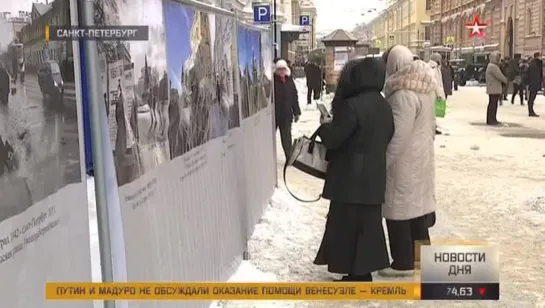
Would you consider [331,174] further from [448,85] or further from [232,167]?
[448,85]

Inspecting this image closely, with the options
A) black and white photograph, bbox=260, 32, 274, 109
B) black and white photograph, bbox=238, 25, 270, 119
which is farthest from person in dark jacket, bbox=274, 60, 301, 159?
black and white photograph, bbox=238, 25, 270, 119

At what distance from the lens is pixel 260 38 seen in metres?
7.66

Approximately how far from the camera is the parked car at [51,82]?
95.6 inches

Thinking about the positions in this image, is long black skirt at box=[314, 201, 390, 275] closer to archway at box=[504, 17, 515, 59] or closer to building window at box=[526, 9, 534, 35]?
building window at box=[526, 9, 534, 35]

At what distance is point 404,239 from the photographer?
562 cm

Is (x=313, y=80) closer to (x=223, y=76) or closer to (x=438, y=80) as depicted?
(x=438, y=80)

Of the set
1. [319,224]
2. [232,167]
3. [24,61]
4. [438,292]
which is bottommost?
[319,224]

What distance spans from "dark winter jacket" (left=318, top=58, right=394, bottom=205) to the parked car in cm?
258

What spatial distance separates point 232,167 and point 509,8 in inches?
2231

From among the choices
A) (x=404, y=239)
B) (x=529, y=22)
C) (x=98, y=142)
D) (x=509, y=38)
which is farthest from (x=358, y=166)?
(x=509, y=38)

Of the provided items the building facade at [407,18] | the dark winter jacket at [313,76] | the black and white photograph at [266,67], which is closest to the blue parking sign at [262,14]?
the black and white photograph at [266,67]

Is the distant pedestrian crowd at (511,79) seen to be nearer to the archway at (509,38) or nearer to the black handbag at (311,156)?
the black handbag at (311,156)

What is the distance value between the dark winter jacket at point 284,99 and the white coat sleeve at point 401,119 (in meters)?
5.57

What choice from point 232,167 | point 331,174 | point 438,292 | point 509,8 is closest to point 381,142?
point 331,174
